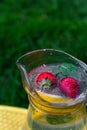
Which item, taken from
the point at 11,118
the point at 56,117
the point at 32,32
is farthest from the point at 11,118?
the point at 32,32

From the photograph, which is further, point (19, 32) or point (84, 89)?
point (19, 32)

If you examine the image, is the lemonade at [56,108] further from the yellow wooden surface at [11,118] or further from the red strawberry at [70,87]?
the yellow wooden surface at [11,118]

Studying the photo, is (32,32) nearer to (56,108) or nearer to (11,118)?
(11,118)

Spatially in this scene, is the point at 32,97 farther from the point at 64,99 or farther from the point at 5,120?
the point at 5,120

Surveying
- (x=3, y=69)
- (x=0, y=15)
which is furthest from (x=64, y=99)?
(x=0, y=15)

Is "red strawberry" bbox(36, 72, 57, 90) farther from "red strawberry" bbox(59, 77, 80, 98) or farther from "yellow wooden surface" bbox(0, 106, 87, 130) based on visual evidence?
"yellow wooden surface" bbox(0, 106, 87, 130)
